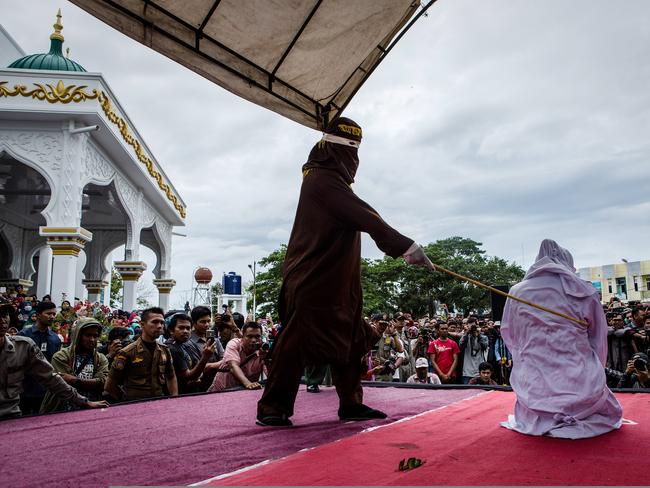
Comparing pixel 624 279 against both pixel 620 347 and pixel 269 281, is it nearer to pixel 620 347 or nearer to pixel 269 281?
pixel 269 281

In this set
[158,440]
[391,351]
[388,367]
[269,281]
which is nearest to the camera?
[158,440]

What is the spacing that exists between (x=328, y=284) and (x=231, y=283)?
15.4m

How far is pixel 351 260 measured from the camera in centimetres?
295

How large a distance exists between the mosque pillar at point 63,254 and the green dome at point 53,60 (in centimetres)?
496

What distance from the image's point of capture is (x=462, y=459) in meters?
1.97

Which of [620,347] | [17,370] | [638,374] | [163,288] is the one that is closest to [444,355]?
[620,347]

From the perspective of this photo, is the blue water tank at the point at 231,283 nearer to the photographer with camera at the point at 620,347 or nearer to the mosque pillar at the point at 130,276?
the mosque pillar at the point at 130,276

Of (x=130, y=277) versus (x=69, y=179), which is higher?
(x=69, y=179)

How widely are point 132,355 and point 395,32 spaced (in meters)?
3.26

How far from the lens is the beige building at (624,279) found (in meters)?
40.7

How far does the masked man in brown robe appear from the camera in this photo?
109 inches

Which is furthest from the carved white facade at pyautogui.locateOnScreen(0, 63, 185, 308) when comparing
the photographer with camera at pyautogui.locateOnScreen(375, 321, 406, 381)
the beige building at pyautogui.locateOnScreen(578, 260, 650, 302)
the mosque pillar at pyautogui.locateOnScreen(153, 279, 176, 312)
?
the beige building at pyautogui.locateOnScreen(578, 260, 650, 302)

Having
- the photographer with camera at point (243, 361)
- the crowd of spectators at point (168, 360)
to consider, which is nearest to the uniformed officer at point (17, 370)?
the crowd of spectators at point (168, 360)

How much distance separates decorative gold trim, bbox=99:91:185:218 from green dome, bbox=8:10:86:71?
2291 mm
